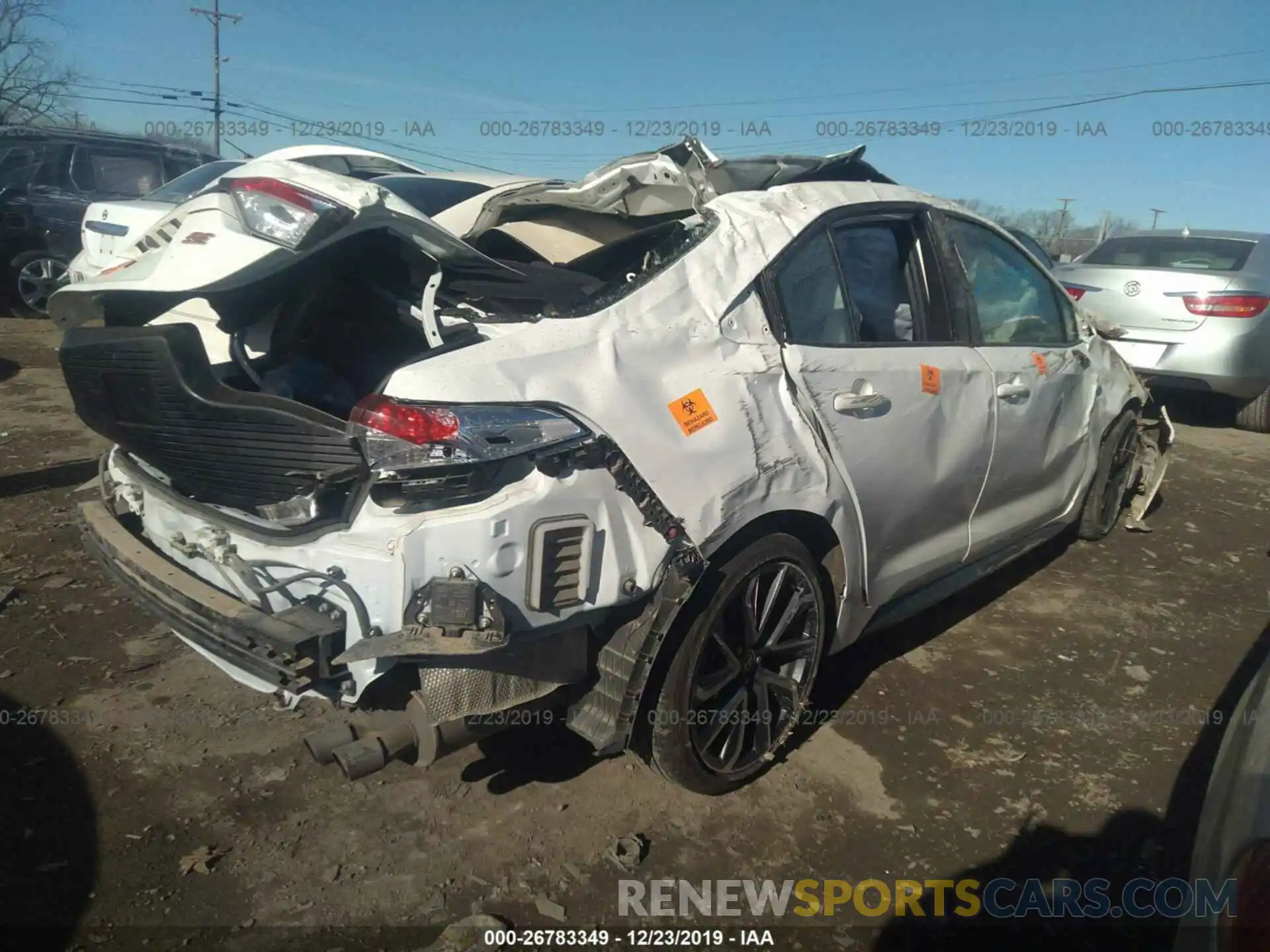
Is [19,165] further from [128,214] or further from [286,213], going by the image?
[286,213]

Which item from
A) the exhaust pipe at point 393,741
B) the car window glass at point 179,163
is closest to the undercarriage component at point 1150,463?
the exhaust pipe at point 393,741

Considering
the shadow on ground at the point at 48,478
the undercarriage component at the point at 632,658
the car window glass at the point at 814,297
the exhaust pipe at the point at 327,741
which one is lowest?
the shadow on ground at the point at 48,478

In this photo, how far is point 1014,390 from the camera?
362 centimetres

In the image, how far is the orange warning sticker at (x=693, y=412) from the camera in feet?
7.70

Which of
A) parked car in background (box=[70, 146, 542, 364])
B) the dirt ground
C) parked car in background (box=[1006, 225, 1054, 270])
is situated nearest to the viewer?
the dirt ground

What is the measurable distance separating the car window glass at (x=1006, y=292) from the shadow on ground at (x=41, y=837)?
3.50m

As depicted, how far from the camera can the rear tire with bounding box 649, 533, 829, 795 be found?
2.52 m

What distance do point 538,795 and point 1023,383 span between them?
254 centimetres

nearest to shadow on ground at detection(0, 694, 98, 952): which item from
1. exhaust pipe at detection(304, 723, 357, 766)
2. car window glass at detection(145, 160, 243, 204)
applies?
exhaust pipe at detection(304, 723, 357, 766)

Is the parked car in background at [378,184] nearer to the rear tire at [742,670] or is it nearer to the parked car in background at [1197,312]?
the rear tire at [742,670]

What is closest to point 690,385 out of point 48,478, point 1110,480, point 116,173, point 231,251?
point 231,251

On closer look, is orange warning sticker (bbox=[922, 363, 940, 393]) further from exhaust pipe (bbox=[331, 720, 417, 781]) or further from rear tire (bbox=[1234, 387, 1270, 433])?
rear tire (bbox=[1234, 387, 1270, 433])

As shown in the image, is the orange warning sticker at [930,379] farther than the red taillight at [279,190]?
Yes

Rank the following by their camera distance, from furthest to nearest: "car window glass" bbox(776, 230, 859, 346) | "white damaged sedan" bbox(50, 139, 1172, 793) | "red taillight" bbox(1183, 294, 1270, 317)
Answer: "red taillight" bbox(1183, 294, 1270, 317), "car window glass" bbox(776, 230, 859, 346), "white damaged sedan" bbox(50, 139, 1172, 793)
